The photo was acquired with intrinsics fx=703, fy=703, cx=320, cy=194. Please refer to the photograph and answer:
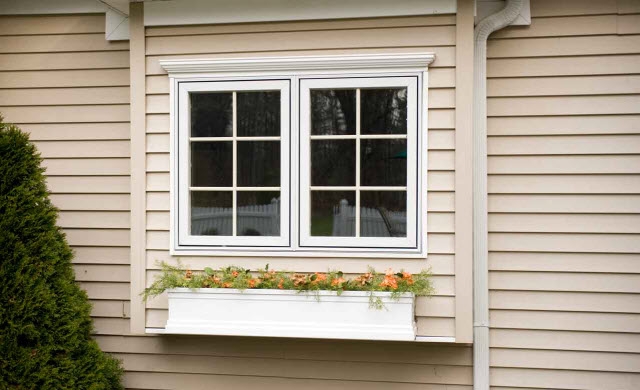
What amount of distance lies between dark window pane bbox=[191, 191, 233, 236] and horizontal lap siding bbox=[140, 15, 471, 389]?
6.7 inches

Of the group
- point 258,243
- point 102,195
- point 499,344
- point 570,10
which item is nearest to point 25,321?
point 102,195

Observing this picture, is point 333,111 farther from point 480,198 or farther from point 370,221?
point 480,198

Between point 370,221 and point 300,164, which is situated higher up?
point 300,164

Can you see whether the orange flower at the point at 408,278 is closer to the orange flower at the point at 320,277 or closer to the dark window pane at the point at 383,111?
the orange flower at the point at 320,277

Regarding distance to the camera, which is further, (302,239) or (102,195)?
(102,195)

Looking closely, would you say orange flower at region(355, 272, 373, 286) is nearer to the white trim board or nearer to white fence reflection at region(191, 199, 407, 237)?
white fence reflection at region(191, 199, 407, 237)

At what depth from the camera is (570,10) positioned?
13.7 feet

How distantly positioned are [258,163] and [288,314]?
93 centimetres

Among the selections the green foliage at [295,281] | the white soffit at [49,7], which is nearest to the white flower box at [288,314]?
the green foliage at [295,281]

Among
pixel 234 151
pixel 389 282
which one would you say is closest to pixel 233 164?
pixel 234 151

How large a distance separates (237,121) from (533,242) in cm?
192

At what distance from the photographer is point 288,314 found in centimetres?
399

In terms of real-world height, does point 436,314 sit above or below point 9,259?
below

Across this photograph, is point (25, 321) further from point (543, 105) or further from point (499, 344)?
point (543, 105)
